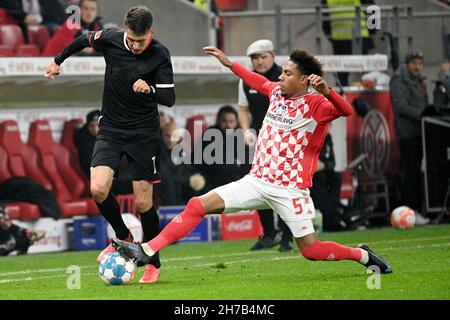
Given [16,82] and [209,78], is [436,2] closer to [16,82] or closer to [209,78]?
[209,78]

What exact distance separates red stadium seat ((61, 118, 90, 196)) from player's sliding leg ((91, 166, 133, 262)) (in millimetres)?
5367

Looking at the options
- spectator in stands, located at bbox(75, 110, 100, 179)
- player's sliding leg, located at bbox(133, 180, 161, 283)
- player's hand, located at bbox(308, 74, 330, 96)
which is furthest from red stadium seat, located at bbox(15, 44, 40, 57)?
player's hand, located at bbox(308, 74, 330, 96)

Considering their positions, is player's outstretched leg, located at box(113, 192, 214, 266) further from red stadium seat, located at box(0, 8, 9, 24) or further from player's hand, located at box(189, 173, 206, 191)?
red stadium seat, located at box(0, 8, 9, 24)

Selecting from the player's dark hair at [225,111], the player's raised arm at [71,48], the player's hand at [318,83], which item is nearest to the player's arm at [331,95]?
the player's hand at [318,83]

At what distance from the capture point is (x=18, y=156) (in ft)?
53.6

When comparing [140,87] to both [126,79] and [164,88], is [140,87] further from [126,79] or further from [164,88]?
[126,79]

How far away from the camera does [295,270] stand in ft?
39.5

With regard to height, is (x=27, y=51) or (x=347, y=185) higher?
(x=27, y=51)

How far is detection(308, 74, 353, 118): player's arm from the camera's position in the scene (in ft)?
33.7

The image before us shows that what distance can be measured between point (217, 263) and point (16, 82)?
14.4ft

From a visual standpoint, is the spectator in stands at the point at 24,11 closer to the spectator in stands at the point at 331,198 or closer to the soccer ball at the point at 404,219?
the spectator in stands at the point at 331,198

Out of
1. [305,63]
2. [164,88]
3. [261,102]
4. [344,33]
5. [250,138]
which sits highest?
[344,33]

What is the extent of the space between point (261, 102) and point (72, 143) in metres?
3.23
